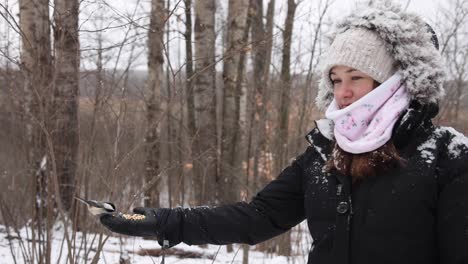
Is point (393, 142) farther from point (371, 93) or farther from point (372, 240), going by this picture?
point (372, 240)

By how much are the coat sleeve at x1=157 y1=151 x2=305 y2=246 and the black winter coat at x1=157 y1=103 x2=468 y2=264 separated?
135 mm

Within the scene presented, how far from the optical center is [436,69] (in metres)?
1.46

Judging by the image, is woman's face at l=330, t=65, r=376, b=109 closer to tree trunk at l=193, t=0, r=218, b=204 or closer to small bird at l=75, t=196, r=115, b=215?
small bird at l=75, t=196, r=115, b=215

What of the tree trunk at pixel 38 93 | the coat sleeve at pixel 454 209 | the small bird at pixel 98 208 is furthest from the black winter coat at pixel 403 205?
the tree trunk at pixel 38 93

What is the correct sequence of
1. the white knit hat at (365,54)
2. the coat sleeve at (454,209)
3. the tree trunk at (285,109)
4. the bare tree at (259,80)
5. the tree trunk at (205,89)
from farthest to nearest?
the bare tree at (259,80) → the tree trunk at (205,89) → the tree trunk at (285,109) → the white knit hat at (365,54) → the coat sleeve at (454,209)

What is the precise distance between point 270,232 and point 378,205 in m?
0.53

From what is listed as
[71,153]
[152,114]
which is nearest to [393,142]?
[71,153]

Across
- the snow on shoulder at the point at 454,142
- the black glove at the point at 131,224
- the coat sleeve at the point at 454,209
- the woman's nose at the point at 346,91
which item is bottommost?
the black glove at the point at 131,224

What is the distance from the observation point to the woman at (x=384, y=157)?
4.34 feet

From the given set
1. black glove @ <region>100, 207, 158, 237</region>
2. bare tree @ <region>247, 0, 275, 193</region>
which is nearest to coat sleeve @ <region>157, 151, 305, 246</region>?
black glove @ <region>100, 207, 158, 237</region>

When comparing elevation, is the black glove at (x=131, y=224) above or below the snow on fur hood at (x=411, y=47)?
below

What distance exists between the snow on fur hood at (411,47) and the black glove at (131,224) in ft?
3.24

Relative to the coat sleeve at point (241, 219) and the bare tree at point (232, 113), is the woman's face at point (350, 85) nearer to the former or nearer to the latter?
the coat sleeve at point (241, 219)

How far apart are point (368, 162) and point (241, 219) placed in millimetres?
579
